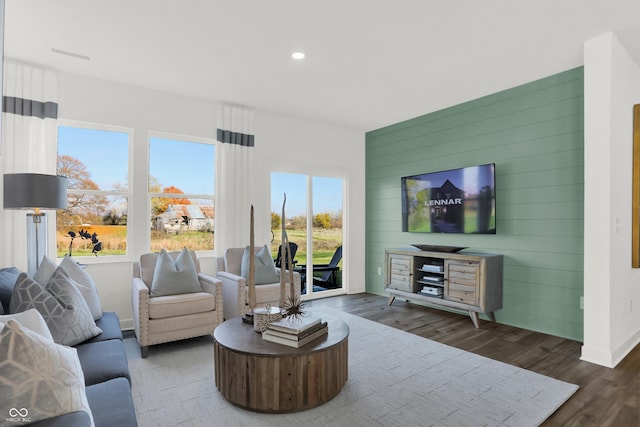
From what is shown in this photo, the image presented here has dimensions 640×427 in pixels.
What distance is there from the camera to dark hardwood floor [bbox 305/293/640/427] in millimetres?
2176

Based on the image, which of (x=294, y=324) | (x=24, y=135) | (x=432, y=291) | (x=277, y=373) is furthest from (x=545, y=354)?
(x=24, y=135)

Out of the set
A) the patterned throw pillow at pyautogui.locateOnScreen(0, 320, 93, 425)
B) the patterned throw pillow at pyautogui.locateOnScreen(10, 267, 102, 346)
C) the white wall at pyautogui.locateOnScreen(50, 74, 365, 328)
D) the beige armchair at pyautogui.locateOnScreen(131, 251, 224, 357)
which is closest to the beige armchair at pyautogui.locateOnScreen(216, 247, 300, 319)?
the beige armchair at pyautogui.locateOnScreen(131, 251, 224, 357)

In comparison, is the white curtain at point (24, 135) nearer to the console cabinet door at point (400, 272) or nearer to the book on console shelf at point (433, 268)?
the console cabinet door at point (400, 272)

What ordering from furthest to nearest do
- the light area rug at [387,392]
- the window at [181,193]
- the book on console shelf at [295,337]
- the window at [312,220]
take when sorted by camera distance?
the window at [312,220], the window at [181,193], the book on console shelf at [295,337], the light area rug at [387,392]

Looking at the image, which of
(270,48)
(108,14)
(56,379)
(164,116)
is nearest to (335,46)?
(270,48)

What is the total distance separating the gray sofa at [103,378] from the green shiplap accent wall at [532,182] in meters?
3.87

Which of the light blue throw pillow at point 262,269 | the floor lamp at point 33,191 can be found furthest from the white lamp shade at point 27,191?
the light blue throw pillow at point 262,269

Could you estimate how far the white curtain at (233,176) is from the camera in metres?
4.51

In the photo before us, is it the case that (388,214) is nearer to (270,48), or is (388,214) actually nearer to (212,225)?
(212,225)

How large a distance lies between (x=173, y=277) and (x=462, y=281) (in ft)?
10.2

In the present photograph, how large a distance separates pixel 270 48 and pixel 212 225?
240 cm

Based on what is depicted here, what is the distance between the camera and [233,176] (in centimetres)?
457

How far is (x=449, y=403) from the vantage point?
2.29 m

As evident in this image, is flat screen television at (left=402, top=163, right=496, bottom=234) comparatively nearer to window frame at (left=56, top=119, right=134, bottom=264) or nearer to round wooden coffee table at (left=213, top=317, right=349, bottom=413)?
round wooden coffee table at (left=213, top=317, right=349, bottom=413)
